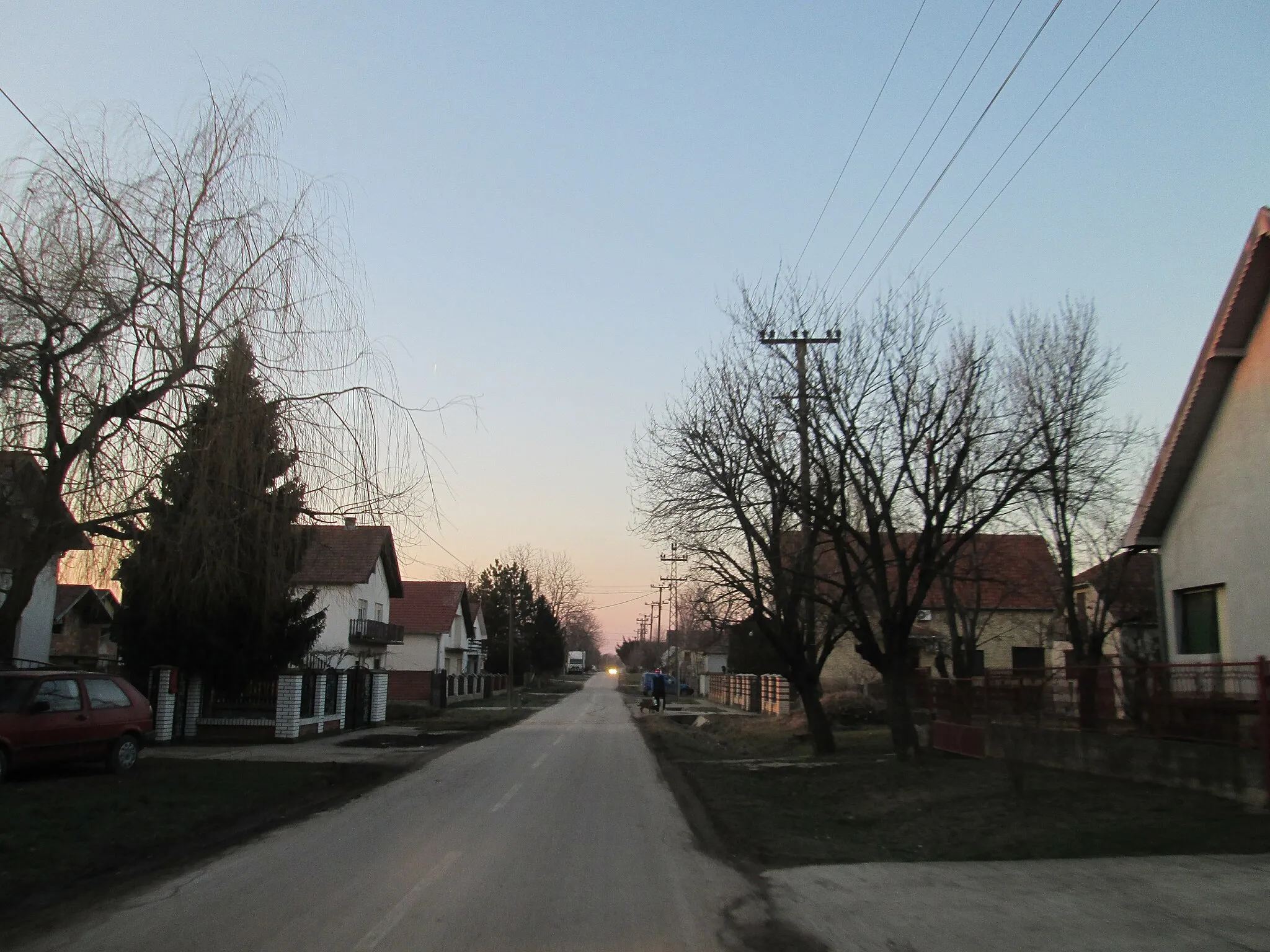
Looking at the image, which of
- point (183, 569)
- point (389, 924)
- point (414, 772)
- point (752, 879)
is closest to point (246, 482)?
point (183, 569)

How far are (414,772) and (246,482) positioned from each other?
945cm

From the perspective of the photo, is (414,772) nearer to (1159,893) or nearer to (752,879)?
(752,879)

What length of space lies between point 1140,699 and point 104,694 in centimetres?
1483

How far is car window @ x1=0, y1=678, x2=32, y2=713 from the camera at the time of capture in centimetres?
1345

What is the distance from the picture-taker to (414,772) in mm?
18703

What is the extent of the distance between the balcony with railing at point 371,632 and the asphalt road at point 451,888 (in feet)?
106

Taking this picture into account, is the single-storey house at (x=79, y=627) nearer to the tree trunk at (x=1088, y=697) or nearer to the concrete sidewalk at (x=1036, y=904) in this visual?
the tree trunk at (x=1088, y=697)

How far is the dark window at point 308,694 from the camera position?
84.3 feet

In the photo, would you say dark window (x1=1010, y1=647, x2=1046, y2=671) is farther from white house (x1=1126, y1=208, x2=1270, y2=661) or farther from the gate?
the gate

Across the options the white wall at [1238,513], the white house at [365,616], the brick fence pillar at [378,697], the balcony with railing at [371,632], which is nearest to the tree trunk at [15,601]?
the white house at [365,616]

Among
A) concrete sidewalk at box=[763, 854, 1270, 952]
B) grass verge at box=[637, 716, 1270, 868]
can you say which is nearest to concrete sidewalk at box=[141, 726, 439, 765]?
grass verge at box=[637, 716, 1270, 868]

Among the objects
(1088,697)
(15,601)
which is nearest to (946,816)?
(1088,697)

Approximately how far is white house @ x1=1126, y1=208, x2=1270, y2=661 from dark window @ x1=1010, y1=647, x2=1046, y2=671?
26258mm

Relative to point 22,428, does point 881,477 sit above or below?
above
